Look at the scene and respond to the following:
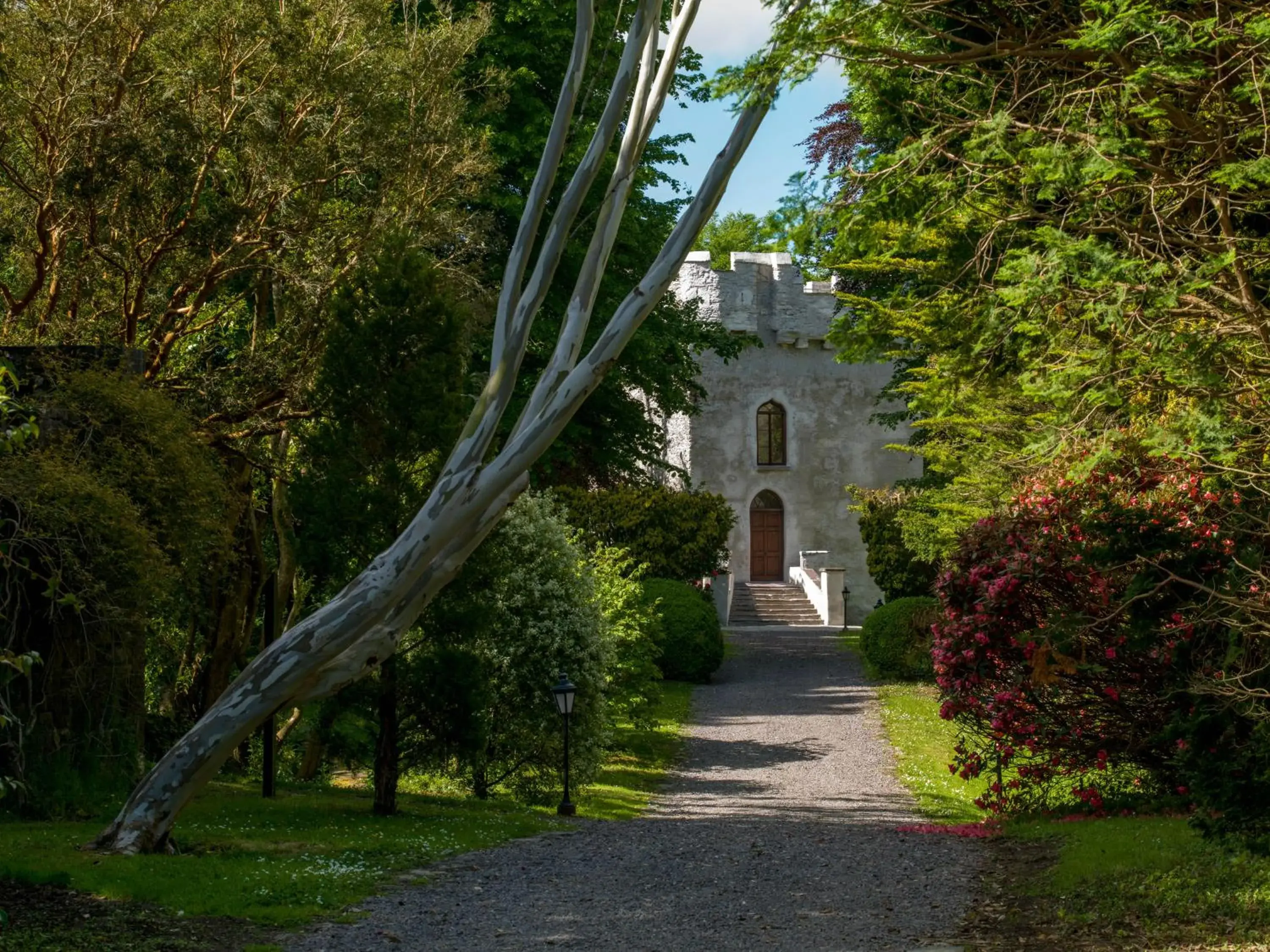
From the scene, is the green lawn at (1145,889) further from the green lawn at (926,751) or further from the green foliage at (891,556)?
the green foliage at (891,556)

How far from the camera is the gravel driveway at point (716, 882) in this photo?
25.8ft

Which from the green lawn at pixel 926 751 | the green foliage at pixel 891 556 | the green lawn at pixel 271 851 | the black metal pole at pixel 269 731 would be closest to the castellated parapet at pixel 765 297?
the green foliage at pixel 891 556

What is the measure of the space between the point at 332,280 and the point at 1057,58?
8175 millimetres

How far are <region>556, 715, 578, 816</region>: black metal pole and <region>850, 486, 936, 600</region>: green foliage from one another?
47.9 ft

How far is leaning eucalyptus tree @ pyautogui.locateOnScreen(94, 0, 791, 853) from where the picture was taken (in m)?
10.2

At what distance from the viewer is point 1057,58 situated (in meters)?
9.96

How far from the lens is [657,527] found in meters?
28.0

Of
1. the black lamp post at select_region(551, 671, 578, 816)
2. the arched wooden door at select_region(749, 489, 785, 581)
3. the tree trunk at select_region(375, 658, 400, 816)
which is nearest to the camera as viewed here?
the tree trunk at select_region(375, 658, 400, 816)

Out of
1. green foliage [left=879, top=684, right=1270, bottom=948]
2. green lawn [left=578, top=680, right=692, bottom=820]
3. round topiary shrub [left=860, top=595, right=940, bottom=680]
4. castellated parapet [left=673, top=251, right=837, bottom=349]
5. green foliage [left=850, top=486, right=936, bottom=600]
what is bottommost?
green lawn [left=578, top=680, right=692, bottom=820]

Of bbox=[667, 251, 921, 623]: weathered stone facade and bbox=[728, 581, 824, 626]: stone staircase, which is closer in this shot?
bbox=[728, 581, 824, 626]: stone staircase

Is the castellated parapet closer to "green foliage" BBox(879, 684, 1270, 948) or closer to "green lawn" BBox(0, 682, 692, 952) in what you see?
"green lawn" BBox(0, 682, 692, 952)

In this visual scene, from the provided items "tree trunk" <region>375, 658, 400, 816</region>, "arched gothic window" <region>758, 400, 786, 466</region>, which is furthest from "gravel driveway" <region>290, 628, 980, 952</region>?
"arched gothic window" <region>758, 400, 786, 466</region>

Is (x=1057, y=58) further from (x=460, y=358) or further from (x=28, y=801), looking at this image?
(x=28, y=801)

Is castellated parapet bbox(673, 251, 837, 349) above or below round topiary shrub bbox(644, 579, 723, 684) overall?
→ above
